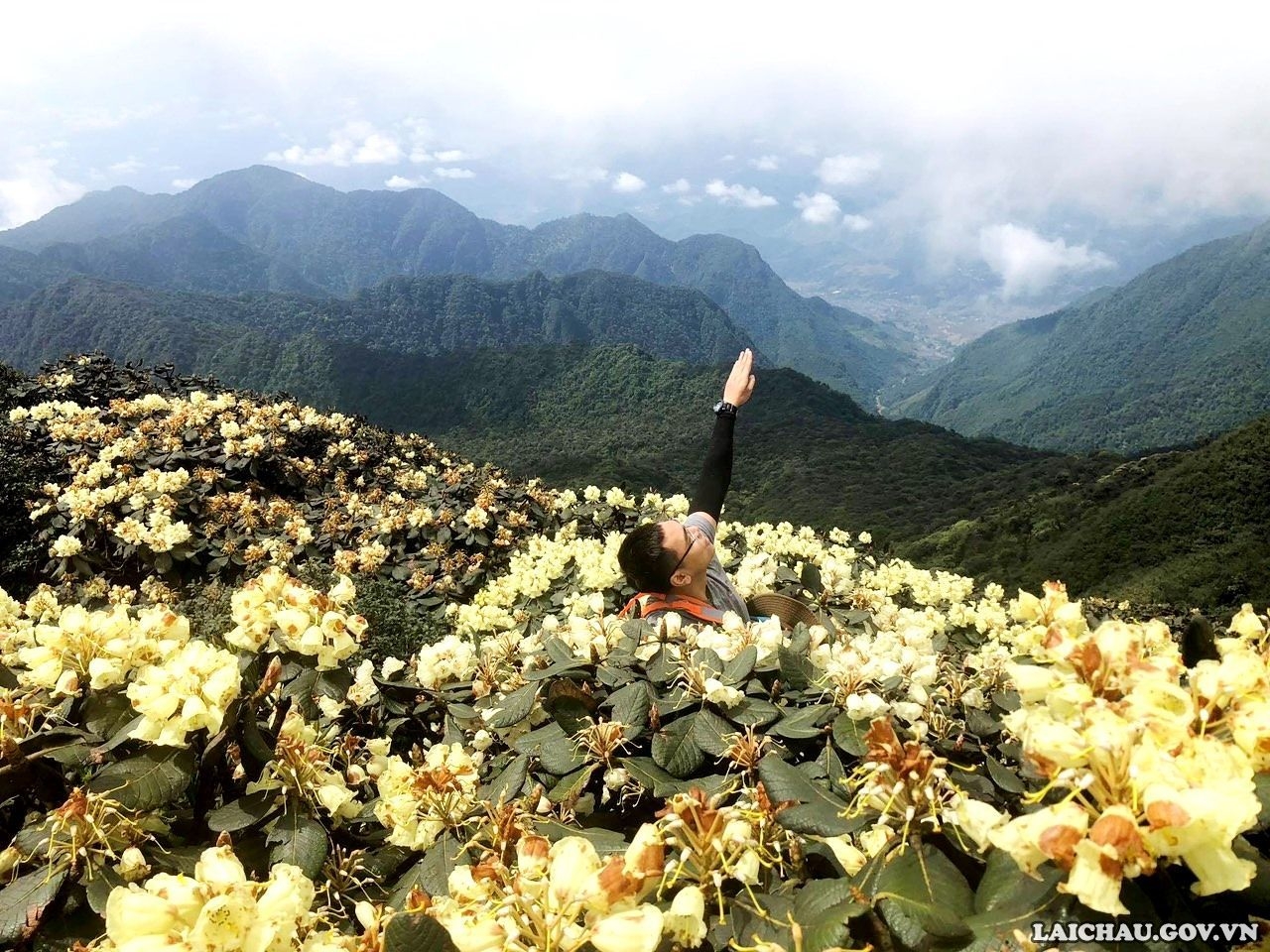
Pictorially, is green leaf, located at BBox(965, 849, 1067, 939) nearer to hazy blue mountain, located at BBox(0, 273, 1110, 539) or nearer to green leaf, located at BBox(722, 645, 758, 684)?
green leaf, located at BBox(722, 645, 758, 684)

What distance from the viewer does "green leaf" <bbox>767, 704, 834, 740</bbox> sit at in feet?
4.99

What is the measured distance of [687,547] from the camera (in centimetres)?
296

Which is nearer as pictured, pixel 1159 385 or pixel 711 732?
pixel 711 732

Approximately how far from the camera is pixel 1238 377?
127125mm

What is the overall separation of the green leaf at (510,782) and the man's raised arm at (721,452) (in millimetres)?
2309

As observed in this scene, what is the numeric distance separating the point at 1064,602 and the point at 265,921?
1.72 metres

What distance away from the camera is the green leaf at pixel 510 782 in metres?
1.49

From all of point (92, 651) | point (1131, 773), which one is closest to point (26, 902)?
point (92, 651)

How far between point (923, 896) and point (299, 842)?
1.14 metres

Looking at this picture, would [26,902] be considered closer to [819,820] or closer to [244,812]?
[244,812]

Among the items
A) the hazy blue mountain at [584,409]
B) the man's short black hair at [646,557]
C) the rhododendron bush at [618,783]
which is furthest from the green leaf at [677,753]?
the hazy blue mountain at [584,409]

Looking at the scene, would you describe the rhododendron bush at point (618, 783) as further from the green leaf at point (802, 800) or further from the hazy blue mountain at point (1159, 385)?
the hazy blue mountain at point (1159, 385)

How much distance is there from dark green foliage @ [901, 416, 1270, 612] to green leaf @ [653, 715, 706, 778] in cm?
2641

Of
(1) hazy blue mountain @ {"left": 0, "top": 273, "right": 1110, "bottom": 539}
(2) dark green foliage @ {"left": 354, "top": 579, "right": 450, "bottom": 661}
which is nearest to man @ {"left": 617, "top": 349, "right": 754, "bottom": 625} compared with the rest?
(2) dark green foliage @ {"left": 354, "top": 579, "right": 450, "bottom": 661}
